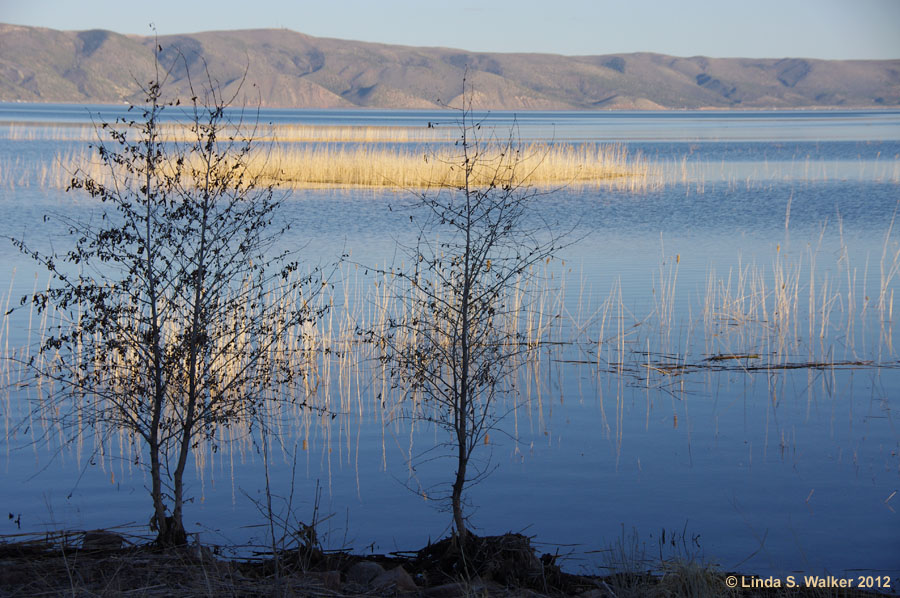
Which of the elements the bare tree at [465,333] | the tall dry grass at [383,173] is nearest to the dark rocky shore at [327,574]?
the bare tree at [465,333]

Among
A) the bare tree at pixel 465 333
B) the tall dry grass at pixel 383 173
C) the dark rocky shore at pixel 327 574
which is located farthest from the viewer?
the tall dry grass at pixel 383 173

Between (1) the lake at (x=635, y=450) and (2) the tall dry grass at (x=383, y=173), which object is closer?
(1) the lake at (x=635, y=450)

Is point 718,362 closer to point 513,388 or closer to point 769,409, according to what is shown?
point 769,409

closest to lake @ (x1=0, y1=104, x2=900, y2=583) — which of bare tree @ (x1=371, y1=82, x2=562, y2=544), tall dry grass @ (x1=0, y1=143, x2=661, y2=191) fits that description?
bare tree @ (x1=371, y1=82, x2=562, y2=544)

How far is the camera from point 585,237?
59.9ft

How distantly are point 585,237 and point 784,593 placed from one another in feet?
44.5

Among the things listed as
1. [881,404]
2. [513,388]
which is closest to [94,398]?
[513,388]

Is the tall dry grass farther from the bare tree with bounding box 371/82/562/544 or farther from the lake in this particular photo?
the lake

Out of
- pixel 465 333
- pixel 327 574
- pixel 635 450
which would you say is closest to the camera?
pixel 327 574

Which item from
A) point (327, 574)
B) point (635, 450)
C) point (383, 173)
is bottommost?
point (635, 450)

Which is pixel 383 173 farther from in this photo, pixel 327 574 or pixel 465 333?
pixel 327 574

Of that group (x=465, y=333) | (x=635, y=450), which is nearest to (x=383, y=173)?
(x=635, y=450)

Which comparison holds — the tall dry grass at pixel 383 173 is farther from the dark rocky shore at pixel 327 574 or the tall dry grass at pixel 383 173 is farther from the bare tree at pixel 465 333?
the dark rocky shore at pixel 327 574

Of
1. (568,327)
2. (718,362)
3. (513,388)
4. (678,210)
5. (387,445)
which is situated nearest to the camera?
(387,445)
